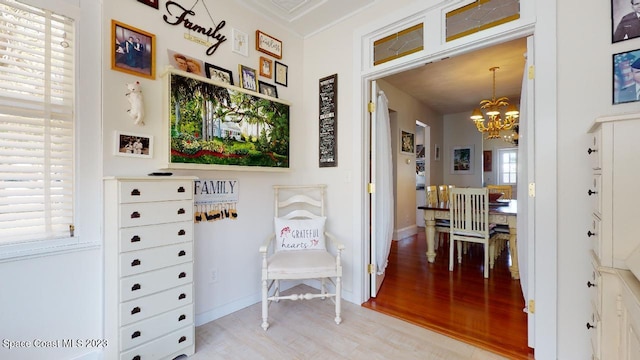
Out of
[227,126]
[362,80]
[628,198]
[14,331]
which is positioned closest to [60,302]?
[14,331]

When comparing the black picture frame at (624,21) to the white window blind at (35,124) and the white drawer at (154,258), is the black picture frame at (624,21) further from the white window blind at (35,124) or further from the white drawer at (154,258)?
the white window blind at (35,124)

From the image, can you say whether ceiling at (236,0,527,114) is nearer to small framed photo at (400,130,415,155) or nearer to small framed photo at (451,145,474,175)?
small framed photo at (400,130,415,155)

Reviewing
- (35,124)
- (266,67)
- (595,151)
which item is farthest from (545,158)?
(35,124)

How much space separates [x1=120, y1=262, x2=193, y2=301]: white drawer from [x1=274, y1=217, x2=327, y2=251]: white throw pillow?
0.85 m

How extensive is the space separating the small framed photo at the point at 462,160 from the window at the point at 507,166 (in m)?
0.78

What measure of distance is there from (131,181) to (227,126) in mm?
834

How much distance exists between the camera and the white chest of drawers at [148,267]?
157cm

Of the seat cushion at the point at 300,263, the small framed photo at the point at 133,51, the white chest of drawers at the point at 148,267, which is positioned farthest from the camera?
the seat cushion at the point at 300,263

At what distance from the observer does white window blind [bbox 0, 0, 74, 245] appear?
1429 millimetres

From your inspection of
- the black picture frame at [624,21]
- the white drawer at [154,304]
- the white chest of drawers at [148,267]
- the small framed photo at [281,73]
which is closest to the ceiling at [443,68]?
the small framed photo at [281,73]

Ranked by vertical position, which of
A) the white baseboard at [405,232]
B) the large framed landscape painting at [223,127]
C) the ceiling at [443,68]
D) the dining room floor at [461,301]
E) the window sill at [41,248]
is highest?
the ceiling at [443,68]

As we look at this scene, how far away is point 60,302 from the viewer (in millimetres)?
1570


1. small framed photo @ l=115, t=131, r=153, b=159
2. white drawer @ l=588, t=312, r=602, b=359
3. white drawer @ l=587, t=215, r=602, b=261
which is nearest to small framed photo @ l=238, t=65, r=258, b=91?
small framed photo @ l=115, t=131, r=153, b=159

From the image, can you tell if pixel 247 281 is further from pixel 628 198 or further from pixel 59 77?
pixel 628 198
